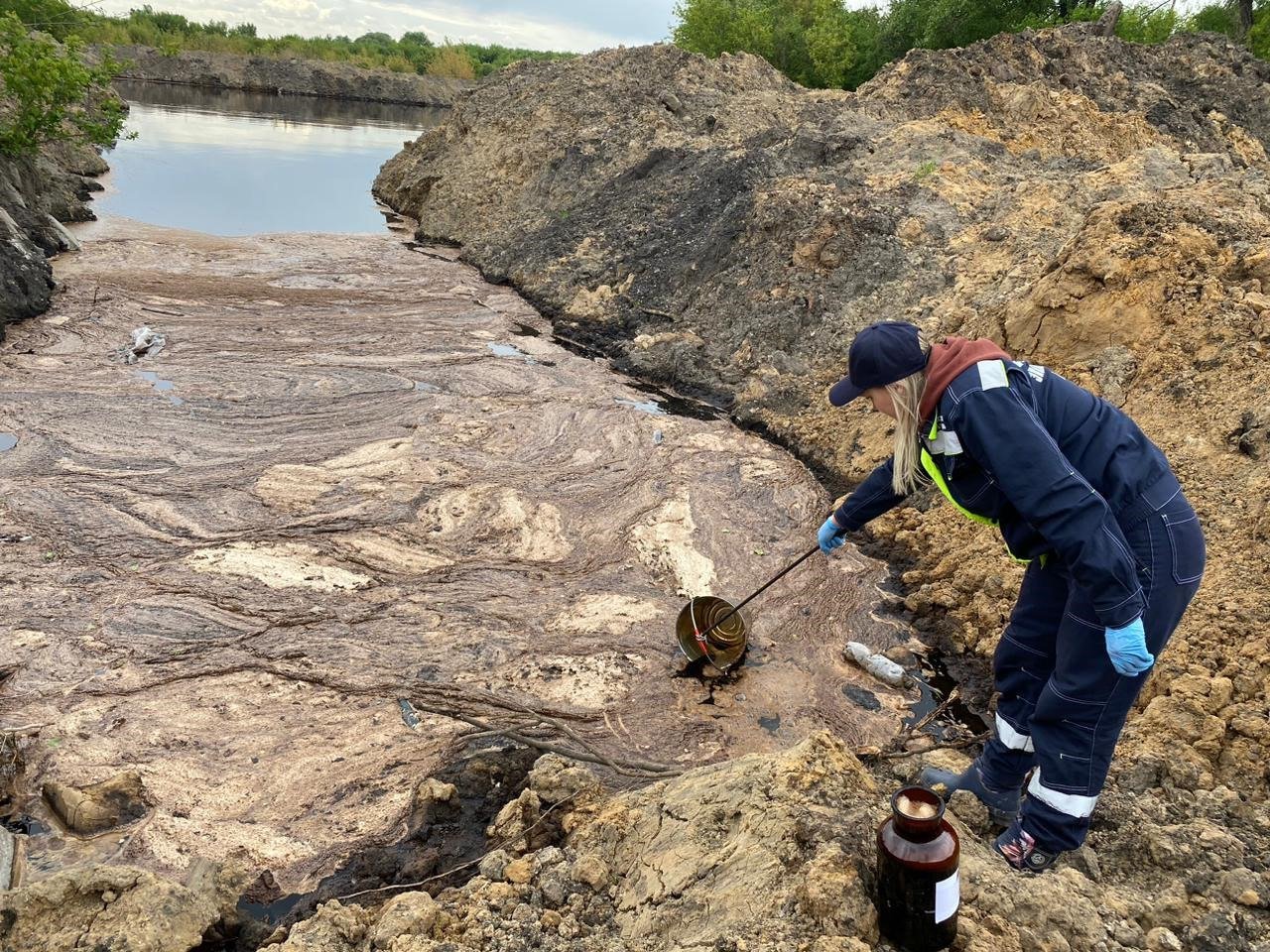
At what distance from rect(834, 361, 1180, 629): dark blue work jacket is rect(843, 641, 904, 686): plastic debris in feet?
7.99

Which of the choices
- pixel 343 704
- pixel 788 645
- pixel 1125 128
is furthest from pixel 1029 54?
pixel 343 704

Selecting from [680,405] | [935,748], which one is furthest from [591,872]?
[680,405]

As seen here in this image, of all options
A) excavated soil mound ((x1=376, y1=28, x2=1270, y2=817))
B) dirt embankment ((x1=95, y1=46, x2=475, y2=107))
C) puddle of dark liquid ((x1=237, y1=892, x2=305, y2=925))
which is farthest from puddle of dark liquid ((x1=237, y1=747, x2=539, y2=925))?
dirt embankment ((x1=95, y1=46, x2=475, y2=107))

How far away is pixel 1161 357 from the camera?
19.2 ft

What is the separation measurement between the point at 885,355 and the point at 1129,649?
1.10 metres

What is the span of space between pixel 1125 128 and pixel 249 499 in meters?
12.0

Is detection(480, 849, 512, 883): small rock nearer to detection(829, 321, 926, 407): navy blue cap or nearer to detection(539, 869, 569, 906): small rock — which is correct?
detection(539, 869, 569, 906): small rock

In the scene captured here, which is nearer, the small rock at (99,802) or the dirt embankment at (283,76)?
the small rock at (99,802)

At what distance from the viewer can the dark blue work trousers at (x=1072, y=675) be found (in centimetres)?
249

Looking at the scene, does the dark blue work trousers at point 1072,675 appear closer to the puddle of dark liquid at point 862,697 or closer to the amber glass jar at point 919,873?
the amber glass jar at point 919,873

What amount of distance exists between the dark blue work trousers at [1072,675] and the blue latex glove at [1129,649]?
8 centimetres

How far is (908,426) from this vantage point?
8.78ft

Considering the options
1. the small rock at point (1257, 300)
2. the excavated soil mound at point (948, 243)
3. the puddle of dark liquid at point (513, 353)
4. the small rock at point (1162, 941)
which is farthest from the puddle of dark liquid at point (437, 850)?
the puddle of dark liquid at point (513, 353)

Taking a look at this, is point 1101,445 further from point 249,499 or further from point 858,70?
point 858,70
